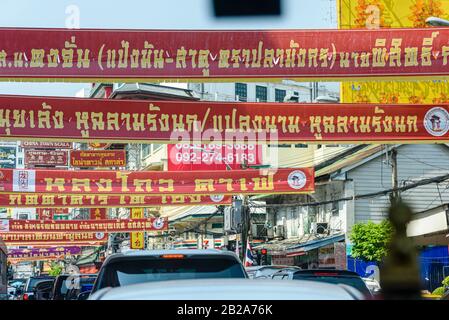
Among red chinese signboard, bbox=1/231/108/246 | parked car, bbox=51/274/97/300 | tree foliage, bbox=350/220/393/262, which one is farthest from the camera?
red chinese signboard, bbox=1/231/108/246

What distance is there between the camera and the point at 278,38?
13.0 m

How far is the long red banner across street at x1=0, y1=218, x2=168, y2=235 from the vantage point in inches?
1666

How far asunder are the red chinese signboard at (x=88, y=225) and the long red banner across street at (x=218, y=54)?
29.7 meters

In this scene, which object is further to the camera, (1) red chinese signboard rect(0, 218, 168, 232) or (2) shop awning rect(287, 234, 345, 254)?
(1) red chinese signboard rect(0, 218, 168, 232)

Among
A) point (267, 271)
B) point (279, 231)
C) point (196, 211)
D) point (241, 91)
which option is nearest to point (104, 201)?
point (267, 271)

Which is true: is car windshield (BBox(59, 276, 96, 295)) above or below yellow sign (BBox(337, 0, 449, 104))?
below

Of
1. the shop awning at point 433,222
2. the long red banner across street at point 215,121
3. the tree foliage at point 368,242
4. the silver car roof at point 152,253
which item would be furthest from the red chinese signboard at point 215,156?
the silver car roof at point 152,253

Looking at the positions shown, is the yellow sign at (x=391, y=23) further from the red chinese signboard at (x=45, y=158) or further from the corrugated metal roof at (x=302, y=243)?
the red chinese signboard at (x=45, y=158)

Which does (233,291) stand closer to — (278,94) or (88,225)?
(88,225)

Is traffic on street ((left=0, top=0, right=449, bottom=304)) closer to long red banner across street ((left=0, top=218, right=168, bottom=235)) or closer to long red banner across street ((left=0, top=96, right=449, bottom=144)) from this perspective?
long red banner across street ((left=0, top=96, right=449, bottom=144))

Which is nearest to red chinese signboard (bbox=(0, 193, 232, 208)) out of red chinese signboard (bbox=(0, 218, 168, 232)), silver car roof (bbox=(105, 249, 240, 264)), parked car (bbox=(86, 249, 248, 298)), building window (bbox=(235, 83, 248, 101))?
red chinese signboard (bbox=(0, 218, 168, 232))

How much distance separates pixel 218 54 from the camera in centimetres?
1304

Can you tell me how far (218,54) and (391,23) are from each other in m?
16.3

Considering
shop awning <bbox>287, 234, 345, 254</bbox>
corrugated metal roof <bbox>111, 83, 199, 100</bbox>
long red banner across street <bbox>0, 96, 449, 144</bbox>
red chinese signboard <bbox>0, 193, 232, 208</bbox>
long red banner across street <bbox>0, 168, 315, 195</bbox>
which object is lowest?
shop awning <bbox>287, 234, 345, 254</bbox>
